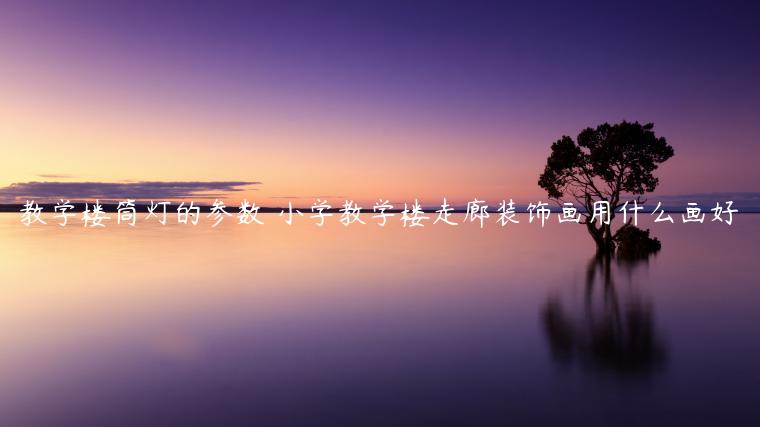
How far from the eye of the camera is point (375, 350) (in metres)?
12.4

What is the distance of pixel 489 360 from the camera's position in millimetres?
11500

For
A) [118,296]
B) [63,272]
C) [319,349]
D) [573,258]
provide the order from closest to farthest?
[319,349] → [118,296] → [63,272] → [573,258]

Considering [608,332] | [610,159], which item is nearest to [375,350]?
[608,332]

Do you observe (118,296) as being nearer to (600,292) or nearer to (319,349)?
(319,349)

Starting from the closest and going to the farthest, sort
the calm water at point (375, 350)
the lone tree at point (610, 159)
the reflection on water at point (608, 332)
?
the calm water at point (375, 350), the reflection on water at point (608, 332), the lone tree at point (610, 159)

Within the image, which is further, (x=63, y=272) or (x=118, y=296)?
(x=63, y=272)

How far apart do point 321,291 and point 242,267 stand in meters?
10.8

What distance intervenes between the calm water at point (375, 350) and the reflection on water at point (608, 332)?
8 cm

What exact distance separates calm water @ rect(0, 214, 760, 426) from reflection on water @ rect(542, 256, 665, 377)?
8 cm

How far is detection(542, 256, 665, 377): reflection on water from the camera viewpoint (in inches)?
442

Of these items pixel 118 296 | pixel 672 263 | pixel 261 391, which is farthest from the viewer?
pixel 672 263

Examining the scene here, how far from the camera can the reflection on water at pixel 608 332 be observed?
1123 centimetres

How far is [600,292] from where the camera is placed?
21.8 metres

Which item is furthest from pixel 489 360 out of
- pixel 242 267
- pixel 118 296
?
pixel 242 267
